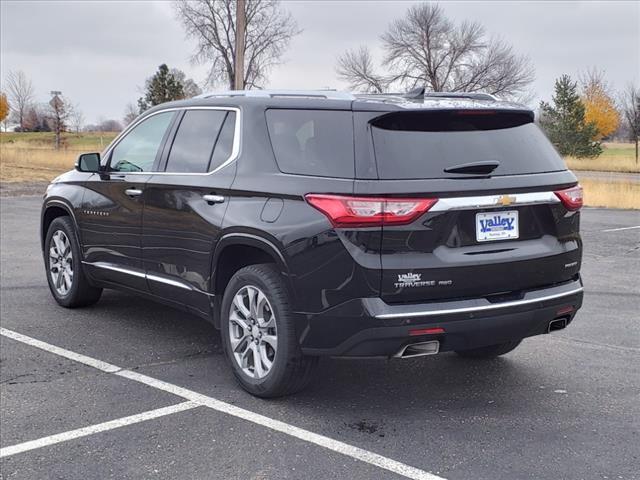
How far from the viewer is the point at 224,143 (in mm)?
4711

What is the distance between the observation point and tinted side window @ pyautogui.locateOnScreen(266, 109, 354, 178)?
154 inches

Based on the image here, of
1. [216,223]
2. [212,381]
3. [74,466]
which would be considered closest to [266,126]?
[216,223]

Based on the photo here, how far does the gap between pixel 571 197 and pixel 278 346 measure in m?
1.92

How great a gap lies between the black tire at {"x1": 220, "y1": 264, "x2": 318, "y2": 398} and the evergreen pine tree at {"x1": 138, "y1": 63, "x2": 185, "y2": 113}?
213ft

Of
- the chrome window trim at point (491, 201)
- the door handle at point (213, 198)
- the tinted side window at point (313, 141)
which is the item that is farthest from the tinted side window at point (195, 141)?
the chrome window trim at point (491, 201)

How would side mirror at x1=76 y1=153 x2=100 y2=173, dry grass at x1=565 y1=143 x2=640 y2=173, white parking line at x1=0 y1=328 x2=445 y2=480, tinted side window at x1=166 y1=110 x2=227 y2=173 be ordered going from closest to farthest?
white parking line at x1=0 y1=328 x2=445 y2=480 < tinted side window at x1=166 y1=110 x2=227 y2=173 < side mirror at x1=76 y1=153 x2=100 y2=173 < dry grass at x1=565 y1=143 x2=640 y2=173

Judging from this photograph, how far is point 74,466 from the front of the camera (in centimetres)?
344

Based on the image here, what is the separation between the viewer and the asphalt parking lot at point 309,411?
11.4ft

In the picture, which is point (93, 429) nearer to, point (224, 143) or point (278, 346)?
point (278, 346)

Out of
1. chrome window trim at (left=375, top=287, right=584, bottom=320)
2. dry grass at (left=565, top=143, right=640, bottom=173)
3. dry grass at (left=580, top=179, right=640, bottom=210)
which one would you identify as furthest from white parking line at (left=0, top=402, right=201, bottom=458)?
dry grass at (left=565, top=143, right=640, bottom=173)

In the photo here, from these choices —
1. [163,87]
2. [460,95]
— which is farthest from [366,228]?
[163,87]

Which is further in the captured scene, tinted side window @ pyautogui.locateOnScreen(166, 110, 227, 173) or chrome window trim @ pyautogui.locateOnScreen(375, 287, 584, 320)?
tinted side window @ pyautogui.locateOnScreen(166, 110, 227, 173)

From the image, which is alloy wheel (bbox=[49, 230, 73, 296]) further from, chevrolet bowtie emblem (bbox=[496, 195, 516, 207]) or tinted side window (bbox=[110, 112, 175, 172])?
chevrolet bowtie emblem (bbox=[496, 195, 516, 207])

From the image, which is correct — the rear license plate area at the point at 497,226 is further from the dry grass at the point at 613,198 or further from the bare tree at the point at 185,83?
the bare tree at the point at 185,83
